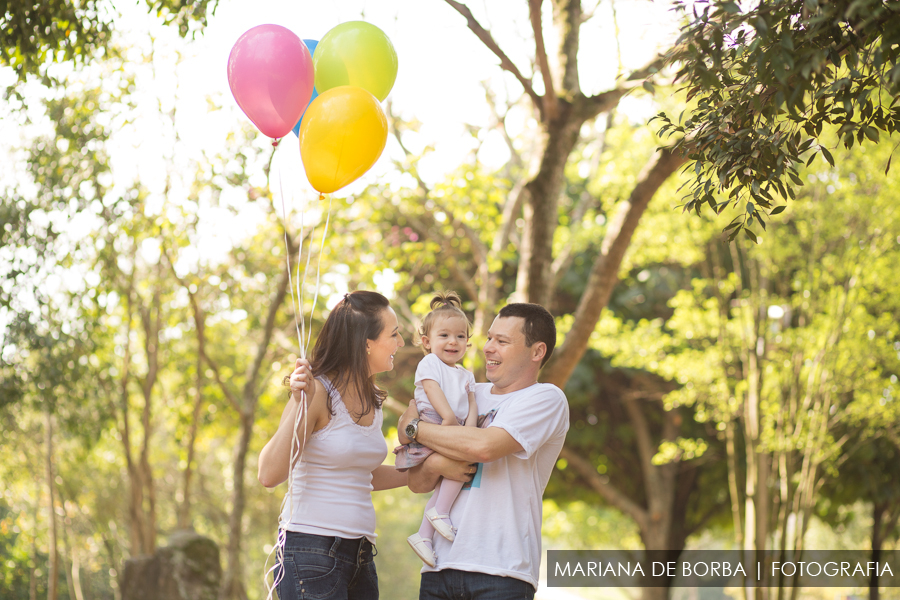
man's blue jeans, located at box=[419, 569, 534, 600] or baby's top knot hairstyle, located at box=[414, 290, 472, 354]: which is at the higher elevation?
baby's top knot hairstyle, located at box=[414, 290, 472, 354]

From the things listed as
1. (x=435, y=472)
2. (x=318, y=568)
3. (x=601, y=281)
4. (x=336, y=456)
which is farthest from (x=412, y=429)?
(x=601, y=281)

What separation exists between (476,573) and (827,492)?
1170cm

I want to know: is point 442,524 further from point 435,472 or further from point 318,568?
point 318,568

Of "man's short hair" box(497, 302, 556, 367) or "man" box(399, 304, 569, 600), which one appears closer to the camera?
"man" box(399, 304, 569, 600)

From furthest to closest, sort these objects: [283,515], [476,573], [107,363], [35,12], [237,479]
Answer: [107,363]
[237,479]
[35,12]
[283,515]
[476,573]

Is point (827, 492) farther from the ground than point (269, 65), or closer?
closer

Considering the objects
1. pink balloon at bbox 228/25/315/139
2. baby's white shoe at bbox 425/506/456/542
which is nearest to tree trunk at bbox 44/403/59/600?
pink balloon at bbox 228/25/315/139

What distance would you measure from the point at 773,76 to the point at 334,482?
197cm

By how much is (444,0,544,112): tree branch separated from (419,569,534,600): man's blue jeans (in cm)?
407

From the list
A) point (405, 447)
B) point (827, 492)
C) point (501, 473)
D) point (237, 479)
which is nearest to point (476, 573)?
point (501, 473)

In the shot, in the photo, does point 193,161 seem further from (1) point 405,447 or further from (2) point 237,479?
(1) point 405,447

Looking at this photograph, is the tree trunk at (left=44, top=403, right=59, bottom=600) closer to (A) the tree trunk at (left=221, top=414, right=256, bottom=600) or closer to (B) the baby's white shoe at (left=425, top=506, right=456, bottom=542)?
(A) the tree trunk at (left=221, top=414, right=256, bottom=600)

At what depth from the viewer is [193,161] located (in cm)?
905

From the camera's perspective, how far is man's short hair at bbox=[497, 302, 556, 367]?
2609mm
